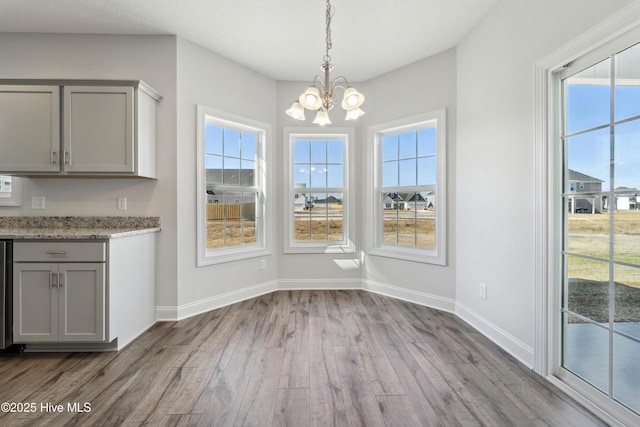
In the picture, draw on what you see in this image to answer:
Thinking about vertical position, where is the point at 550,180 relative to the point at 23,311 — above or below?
above

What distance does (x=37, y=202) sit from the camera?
285cm

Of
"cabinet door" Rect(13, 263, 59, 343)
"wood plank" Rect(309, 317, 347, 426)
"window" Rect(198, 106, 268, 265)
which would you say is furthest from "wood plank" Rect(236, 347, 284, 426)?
"cabinet door" Rect(13, 263, 59, 343)

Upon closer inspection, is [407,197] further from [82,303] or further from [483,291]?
[82,303]

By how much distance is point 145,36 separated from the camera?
2932mm

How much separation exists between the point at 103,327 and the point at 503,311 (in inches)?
124

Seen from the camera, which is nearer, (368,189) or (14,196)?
(14,196)

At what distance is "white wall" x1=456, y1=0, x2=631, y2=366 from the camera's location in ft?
6.66

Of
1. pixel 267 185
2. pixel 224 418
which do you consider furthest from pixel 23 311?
pixel 267 185

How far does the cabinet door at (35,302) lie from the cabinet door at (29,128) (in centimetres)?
90

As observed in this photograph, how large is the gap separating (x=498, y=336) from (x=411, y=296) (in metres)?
1.14

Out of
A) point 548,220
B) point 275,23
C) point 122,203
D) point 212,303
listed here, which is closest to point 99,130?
point 122,203

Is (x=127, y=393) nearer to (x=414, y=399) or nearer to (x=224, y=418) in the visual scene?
(x=224, y=418)

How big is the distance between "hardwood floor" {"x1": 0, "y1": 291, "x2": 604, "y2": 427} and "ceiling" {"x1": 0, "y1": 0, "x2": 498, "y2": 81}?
285 cm

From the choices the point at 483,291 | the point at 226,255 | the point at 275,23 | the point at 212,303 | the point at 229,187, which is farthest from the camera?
the point at 229,187
